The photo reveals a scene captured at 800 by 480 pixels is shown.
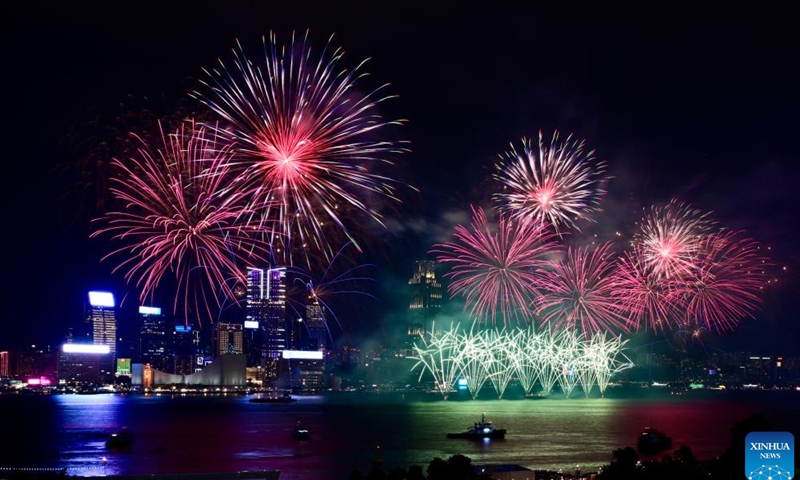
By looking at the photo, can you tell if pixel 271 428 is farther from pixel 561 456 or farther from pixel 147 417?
pixel 561 456

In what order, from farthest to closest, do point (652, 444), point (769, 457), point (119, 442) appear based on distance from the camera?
point (119, 442), point (652, 444), point (769, 457)

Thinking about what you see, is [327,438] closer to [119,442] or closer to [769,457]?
[119,442]

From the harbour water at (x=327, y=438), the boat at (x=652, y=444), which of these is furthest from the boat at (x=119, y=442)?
the boat at (x=652, y=444)

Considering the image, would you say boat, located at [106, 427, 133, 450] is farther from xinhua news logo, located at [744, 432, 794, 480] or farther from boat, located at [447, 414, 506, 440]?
xinhua news logo, located at [744, 432, 794, 480]

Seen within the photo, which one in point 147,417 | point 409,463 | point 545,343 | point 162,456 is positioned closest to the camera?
point 409,463

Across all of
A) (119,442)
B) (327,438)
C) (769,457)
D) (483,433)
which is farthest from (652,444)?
(769,457)

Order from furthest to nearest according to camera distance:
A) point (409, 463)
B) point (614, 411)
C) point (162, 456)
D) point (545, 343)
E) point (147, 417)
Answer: point (614, 411)
point (147, 417)
point (545, 343)
point (162, 456)
point (409, 463)

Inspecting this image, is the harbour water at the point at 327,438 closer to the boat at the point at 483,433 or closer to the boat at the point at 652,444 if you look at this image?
the boat at the point at 483,433

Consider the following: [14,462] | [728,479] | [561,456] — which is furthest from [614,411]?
[728,479]
